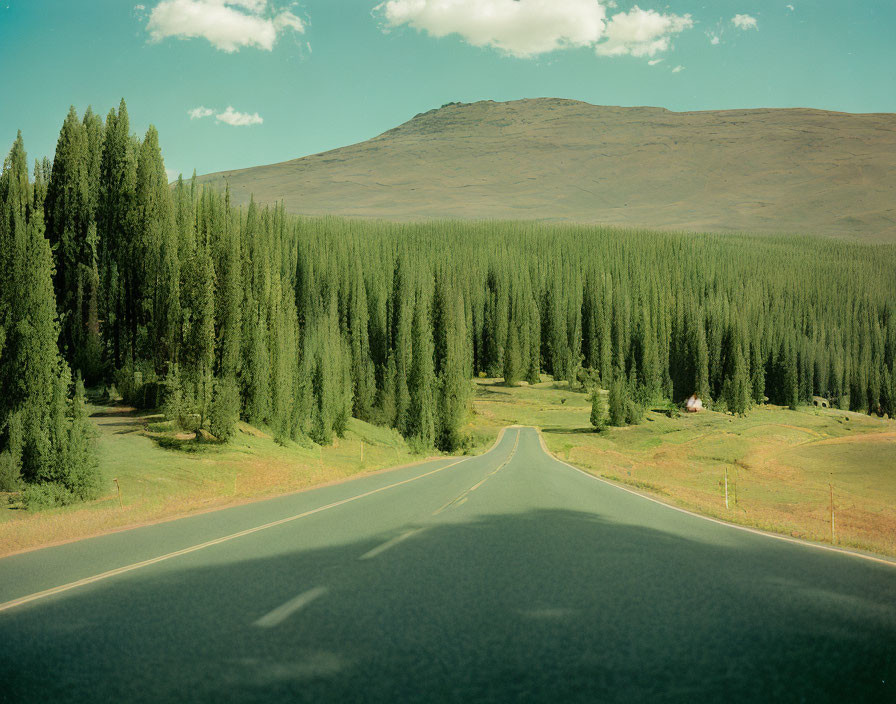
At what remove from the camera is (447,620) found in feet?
17.9

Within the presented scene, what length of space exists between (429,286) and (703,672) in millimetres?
72315

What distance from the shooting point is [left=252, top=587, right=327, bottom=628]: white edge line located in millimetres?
5367

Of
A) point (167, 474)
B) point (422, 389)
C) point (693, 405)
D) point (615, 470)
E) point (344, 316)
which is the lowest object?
point (693, 405)

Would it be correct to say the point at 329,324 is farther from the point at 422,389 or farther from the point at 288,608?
the point at 288,608

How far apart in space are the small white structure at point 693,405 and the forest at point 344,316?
3.33 metres

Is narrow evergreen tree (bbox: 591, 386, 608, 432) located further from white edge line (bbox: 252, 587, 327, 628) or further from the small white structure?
white edge line (bbox: 252, 587, 327, 628)

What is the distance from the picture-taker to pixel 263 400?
38.0 m

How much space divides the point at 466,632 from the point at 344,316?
245 ft

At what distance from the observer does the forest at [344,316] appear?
79.3ft

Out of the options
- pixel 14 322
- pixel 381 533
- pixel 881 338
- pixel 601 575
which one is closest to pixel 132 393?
pixel 14 322

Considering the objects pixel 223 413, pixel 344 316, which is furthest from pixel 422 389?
pixel 223 413

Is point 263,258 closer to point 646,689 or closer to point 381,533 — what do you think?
point 381,533

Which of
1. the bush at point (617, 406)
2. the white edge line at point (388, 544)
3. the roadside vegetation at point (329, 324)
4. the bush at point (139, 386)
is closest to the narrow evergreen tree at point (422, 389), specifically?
the roadside vegetation at point (329, 324)

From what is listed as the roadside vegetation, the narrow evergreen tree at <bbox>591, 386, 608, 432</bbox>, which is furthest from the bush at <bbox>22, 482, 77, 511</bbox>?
the narrow evergreen tree at <bbox>591, 386, 608, 432</bbox>
